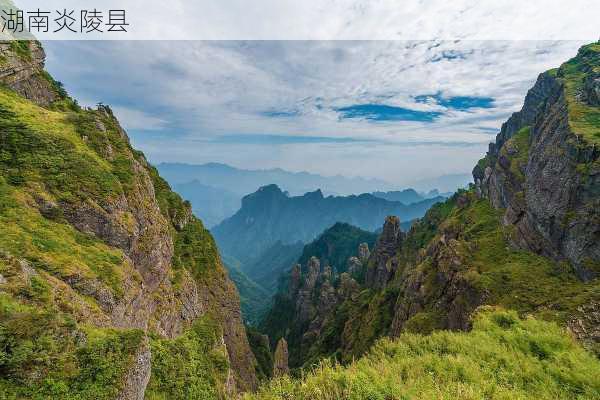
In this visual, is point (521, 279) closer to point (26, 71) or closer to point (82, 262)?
point (82, 262)

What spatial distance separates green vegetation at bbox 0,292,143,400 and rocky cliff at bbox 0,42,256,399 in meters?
0.05

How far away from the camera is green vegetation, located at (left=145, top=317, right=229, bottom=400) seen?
1941cm

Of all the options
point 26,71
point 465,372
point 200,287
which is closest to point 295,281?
point 200,287

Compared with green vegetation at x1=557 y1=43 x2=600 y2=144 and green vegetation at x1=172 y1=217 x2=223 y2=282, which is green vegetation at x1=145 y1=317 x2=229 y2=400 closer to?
green vegetation at x1=172 y1=217 x2=223 y2=282

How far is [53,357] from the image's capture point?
1188 centimetres

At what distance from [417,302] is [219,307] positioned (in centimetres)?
3231

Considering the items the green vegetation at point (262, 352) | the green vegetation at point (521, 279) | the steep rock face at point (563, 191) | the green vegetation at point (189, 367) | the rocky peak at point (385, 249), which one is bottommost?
the green vegetation at point (262, 352)

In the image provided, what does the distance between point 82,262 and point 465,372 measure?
22381 millimetres

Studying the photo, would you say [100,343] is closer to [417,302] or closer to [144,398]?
[144,398]

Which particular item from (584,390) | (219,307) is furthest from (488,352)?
(219,307)

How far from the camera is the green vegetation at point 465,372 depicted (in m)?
9.33

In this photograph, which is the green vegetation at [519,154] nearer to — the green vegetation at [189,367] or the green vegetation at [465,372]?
the green vegetation at [465,372]

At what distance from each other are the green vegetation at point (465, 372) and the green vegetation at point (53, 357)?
7410 mm

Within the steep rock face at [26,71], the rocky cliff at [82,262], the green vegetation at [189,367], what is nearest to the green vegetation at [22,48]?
the steep rock face at [26,71]
